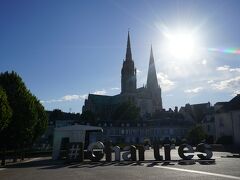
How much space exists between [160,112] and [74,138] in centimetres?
8437

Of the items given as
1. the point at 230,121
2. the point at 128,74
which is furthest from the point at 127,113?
the point at 230,121

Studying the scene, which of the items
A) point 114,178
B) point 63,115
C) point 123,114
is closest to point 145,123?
point 123,114

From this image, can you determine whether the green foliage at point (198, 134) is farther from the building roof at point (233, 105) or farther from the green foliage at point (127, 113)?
the green foliage at point (127, 113)

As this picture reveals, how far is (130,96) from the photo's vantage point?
129375mm

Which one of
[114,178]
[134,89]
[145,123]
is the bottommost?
[114,178]

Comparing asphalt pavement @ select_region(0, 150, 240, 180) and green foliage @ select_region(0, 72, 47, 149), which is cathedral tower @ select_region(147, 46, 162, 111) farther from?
asphalt pavement @ select_region(0, 150, 240, 180)

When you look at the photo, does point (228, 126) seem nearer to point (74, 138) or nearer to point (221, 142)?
point (221, 142)

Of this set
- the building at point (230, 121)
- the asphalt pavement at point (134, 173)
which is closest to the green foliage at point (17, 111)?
the asphalt pavement at point (134, 173)

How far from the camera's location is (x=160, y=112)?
116m

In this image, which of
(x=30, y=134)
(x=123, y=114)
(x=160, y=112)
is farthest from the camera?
(x=160, y=112)

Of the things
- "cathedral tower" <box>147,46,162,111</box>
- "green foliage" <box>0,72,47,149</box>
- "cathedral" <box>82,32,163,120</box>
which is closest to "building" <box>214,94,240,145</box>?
"green foliage" <box>0,72,47,149</box>

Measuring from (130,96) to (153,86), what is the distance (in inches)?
521

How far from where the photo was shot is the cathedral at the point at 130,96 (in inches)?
5064

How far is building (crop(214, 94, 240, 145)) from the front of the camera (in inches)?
2073
